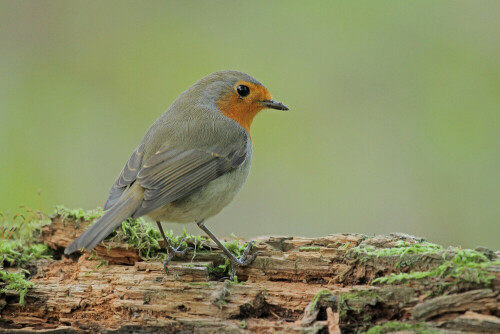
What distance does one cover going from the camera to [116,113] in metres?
8.93

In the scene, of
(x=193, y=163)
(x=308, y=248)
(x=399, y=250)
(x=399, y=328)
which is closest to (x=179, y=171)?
(x=193, y=163)

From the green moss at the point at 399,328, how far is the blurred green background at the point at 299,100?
15.0ft

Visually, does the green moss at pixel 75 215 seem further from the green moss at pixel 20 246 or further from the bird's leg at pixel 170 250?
the bird's leg at pixel 170 250

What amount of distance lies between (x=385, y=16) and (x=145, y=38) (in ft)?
12.7

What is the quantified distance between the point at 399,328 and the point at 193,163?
239 centimetres

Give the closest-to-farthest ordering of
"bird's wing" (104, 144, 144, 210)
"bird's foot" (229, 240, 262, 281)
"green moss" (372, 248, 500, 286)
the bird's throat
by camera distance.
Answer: "green moss" (372, 248, 500, 286) → "bird's foot" (229, 240, 262, 281) → "bird's wing" (104, 144, 144, 210) → the bird's throat

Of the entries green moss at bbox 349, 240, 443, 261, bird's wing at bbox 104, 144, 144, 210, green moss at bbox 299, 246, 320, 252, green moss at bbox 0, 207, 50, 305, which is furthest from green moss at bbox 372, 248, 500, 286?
green moss at bbox 0, 207, 50, 305

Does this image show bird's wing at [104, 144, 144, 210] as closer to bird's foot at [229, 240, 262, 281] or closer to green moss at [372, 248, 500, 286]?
bird's foot at [229, 240, 262, 281]

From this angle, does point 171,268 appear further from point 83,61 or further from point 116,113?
point 83,61

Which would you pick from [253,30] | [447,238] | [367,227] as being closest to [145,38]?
[253,30]

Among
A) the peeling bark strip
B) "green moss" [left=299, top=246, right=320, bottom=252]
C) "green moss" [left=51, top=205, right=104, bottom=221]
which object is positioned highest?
"green moss" [left=51, top=205, right=104, bottom=221]

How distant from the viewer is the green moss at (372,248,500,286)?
3.41 metres

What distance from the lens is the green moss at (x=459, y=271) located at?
11.2 ft

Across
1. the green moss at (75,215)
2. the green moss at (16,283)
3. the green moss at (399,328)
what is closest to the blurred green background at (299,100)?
the green moss at (75,215)
